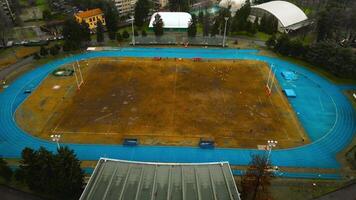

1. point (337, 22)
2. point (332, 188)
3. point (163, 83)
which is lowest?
point (332, 188)

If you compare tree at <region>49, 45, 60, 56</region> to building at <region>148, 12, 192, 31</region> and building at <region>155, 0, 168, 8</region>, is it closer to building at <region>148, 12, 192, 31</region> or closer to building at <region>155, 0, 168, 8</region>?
building at <region>148, 12, 192, 31</region>

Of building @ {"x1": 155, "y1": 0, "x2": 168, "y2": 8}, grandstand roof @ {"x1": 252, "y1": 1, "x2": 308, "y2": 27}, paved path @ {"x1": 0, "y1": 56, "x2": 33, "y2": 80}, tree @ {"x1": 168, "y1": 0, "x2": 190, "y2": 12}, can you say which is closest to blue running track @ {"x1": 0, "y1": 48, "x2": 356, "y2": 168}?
paved path @ {"x1": 0, "y1": 56, "x2": 33, "y2": 80}

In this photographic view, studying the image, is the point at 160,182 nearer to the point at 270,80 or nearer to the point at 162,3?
the point at 270,80

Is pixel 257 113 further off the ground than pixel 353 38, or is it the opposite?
pixel 353 38

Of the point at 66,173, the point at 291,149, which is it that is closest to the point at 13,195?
the point at 66,173

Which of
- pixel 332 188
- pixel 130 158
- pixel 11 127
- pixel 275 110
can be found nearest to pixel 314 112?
pixel 275 110

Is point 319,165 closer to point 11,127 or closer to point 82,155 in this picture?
point 82,155
